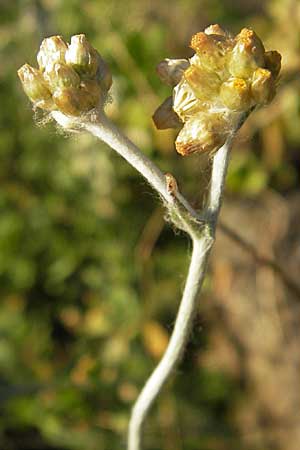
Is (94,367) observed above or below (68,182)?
below

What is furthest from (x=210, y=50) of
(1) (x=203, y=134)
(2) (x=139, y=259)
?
(2) (x=139, y=259)

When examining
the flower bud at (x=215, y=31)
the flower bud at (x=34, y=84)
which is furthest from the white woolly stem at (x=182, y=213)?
the flower bud at (x=215, y=31)

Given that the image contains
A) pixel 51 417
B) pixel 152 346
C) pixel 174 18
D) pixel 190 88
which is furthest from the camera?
pixel 174 18

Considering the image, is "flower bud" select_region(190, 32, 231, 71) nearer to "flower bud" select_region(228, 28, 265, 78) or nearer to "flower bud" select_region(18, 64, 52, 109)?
"flower bud" select_region(228, 28, 265, 78)

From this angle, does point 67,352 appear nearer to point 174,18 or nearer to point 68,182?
point 68,182

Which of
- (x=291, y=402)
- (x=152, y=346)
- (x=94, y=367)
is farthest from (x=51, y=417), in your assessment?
(x=291, y=402)

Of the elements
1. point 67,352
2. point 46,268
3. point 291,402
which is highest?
point 46,268
